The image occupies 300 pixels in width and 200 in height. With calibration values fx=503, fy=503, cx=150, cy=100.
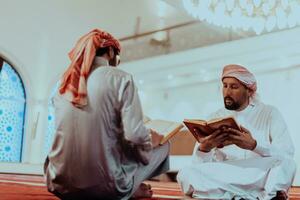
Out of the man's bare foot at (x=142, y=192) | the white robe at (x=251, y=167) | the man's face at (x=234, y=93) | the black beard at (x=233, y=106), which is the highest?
the man's face at (x=234, y=93)

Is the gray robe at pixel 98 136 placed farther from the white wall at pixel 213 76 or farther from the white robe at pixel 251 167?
the white wall at pixel 213 76

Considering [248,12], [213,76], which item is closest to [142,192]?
[248,12]

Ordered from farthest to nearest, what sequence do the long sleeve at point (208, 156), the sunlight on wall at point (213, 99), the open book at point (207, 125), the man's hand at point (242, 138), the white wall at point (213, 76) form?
the sunlight on wall at point (213, 99), the white wall at point (213, 76), the long sleeve at point (208, 156), the man's hand at point (242, 138), the open book at point (207, 125)

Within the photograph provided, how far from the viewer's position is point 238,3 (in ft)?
21.5

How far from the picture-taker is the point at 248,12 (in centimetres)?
661

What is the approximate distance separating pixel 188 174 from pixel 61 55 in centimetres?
984

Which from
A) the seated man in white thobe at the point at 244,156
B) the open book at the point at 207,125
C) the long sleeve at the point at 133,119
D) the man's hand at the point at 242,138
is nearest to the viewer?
the long sleeve at the point at 133,119

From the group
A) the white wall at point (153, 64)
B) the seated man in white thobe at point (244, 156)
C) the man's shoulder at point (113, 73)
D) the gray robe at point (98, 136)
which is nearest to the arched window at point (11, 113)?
the white wall at point (153, 64)

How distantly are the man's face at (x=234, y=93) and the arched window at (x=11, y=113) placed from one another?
9.26 metres

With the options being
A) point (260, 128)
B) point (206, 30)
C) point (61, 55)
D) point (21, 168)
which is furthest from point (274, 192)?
point (61, 55)

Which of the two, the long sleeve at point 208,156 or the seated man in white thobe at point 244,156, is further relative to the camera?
the long sleeve at point 208,156

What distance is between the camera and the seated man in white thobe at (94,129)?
3.00m

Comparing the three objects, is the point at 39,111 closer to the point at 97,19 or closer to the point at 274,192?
the point at 97,19

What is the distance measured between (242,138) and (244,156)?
1.46ft
